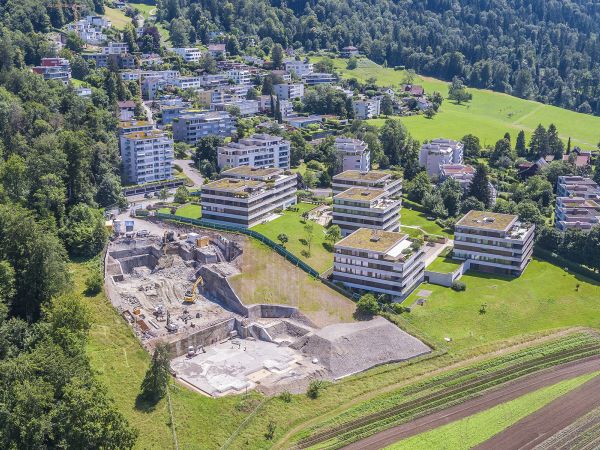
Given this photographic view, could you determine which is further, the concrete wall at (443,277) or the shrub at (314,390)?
the concrete wall at (443,277)

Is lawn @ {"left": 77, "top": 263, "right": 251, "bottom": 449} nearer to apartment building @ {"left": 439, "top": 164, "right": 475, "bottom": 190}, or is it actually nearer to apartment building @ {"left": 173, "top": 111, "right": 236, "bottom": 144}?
apartment building @ {"left": 173, "top": 111, "right": 236, "bottom": 144}

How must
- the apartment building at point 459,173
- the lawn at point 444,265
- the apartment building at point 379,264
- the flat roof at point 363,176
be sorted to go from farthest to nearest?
the apartment building at point 459,173, the flat roof at point 363,176, the lawn at point 444,265, the apartment building at point 379,264

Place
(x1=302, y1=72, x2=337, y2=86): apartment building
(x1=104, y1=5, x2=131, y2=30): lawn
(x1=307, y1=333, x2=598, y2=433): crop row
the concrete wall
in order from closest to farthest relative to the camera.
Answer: (x1=307, y1=333, x2=598, y2=433): crop row → the concrete wall → (x1=302, y1=72, x2=337, y2=86): apartment building → (x1=104, y1=5, x2=131, y2=30): lawn

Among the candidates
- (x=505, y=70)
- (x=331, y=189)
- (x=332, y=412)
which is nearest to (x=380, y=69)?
(x=505, y=70)

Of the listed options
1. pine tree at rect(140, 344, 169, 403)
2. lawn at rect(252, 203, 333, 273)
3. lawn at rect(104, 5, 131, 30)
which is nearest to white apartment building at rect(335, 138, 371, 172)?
lawn at rect(252, 203, 333, 273)

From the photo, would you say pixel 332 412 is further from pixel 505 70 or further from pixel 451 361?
pixel 505 70

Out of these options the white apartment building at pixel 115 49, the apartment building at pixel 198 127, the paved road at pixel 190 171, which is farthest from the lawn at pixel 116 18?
the paved road at pixel 190 171

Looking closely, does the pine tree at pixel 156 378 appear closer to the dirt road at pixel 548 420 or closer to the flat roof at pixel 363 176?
the dirt road at pixel 548 420
